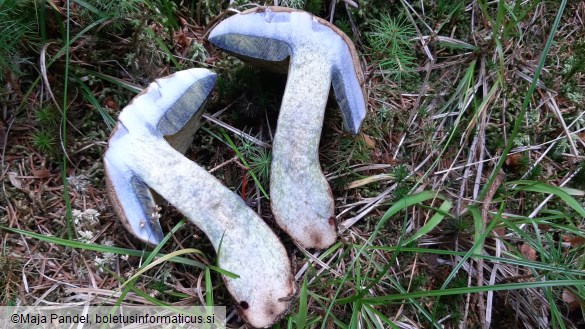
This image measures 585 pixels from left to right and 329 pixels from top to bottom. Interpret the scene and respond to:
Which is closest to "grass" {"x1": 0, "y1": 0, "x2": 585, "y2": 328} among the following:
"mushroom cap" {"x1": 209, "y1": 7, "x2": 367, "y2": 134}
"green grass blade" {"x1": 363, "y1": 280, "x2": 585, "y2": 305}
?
"green grass blade" {"x1": 363, "y1": 280, "x2": 585, "y2": 305}

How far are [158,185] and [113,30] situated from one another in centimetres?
97

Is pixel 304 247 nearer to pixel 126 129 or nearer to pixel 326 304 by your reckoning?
pixel 326 304

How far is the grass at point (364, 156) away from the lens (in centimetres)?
218

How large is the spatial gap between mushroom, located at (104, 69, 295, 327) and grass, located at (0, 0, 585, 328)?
0.41 ft

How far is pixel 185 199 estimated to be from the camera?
7.07ft

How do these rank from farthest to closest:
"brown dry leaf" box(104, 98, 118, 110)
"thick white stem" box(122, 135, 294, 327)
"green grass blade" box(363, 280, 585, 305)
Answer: "brown dry leaf" box(104, 98, 118, 110), "thick white stem" box(122, 135, 294, 327), "green grass blade" box(363, 280, 585, 305)

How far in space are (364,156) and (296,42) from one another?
0.71m

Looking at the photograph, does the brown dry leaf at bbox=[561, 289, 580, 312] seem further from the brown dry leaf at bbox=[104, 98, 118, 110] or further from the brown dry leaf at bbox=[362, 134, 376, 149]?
the brown dry leaf at bbox=[104, 98, 118, 110]

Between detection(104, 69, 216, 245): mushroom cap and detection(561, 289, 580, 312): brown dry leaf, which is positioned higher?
detection(104, 69, 216, 245): mushroom cap

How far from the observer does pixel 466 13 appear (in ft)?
8.79

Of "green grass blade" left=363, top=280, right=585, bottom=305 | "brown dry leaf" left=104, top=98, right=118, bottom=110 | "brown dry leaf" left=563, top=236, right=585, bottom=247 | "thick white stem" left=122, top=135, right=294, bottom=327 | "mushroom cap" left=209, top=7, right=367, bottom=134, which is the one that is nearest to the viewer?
"green grass blade" left=363, top=280, right=585, bottom=305

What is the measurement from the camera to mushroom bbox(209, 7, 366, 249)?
7.17 ft

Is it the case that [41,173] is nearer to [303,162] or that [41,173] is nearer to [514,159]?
[303,162]

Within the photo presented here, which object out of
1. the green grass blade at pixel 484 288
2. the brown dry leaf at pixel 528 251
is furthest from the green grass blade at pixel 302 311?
the brown dry leaf at pixel 528 251
